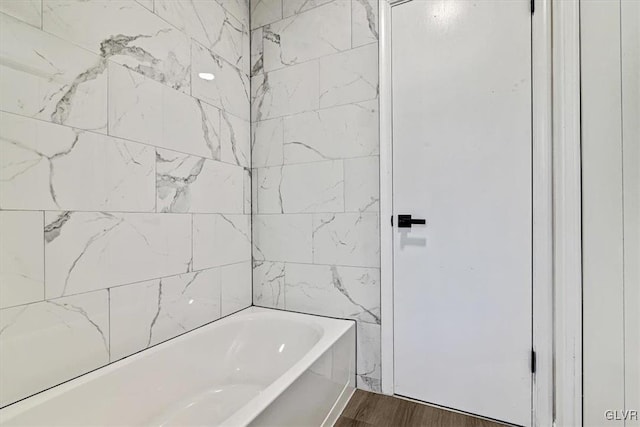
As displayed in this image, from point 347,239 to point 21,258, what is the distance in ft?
4.62

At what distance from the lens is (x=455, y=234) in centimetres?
154

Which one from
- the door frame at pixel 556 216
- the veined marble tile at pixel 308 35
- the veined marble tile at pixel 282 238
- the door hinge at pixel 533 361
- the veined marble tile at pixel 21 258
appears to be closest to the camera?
the veined marble tile at pixel 21 258

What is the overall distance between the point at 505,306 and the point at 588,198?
589 millimetres

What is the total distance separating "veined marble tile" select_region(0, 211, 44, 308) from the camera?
3.27 ft

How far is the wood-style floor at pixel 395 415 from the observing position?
4.81 feet

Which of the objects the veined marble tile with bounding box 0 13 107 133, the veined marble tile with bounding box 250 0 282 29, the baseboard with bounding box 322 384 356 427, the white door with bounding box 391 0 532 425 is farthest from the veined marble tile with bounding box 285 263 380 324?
the veined marble tile with bounding box 250 0 282 29

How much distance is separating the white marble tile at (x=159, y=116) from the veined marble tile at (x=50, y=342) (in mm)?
729

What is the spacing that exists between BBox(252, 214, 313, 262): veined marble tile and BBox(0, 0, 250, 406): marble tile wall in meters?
0.21

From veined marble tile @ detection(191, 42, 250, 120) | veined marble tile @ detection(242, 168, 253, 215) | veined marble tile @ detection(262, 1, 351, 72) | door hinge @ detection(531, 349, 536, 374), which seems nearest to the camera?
door hinge @ detection(531, 349, 536, 374)

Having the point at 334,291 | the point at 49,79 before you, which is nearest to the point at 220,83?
the point at 49,79

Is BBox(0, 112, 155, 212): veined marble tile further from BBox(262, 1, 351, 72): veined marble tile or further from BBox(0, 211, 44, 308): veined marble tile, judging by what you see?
BBox(262, 1, 351, 72): veined marble tile

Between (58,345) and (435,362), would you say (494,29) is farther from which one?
(58,345)

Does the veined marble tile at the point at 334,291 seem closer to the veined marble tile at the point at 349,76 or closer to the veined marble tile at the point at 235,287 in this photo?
the veined marble tile at the point at 235,287

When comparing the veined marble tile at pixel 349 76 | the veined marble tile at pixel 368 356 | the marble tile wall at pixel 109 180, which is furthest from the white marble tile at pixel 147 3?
the veined marble tile at pixel 368 356
